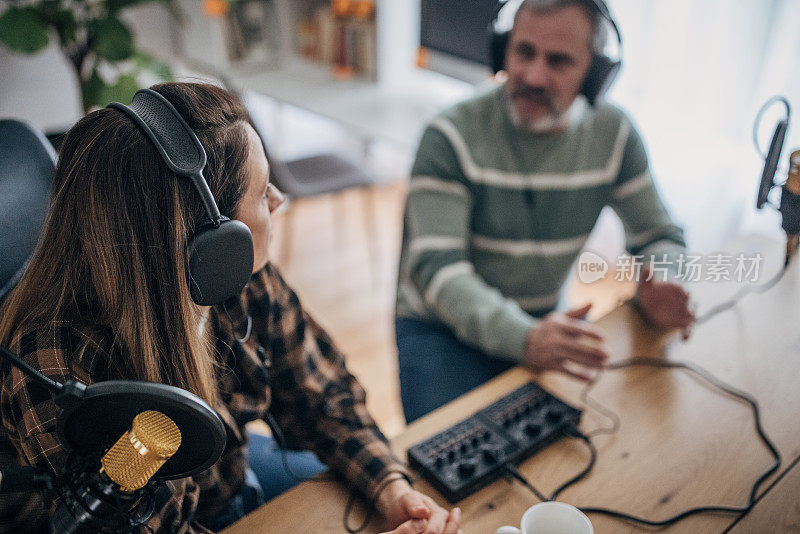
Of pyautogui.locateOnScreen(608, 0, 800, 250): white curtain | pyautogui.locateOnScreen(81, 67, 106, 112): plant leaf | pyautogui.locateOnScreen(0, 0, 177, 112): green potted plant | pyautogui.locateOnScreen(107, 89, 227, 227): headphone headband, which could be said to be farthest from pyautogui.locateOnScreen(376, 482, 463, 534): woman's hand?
pyautogui.locateOnScreen(81, 67, 106, 112): plant leaf

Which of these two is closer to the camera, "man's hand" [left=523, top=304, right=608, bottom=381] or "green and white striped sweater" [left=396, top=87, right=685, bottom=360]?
"man's hand" [left=523, top=304, right=608, bottom=381]

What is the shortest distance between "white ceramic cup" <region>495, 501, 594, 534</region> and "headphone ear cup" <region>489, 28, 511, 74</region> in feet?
2.98

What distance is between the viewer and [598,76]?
1.22 meters

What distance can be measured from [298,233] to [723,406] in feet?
7.30

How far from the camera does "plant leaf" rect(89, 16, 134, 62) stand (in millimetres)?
2225

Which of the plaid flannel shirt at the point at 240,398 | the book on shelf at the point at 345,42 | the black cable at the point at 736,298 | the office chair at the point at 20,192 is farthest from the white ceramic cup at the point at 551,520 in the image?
the book on shelf at the point at 345,42

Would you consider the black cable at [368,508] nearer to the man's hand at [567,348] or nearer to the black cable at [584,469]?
the black cable at [584,469]

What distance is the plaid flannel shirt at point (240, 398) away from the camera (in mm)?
645

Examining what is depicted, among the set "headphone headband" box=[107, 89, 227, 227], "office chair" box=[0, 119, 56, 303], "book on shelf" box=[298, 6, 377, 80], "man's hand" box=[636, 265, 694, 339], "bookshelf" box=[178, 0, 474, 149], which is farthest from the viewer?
"book on shelf" box=[298, 6, 377, 80]

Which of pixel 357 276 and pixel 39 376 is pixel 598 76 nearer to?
pixel 39 376

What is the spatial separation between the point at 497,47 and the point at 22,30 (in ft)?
5.44

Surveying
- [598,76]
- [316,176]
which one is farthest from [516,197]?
[316,176]

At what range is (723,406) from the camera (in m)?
0.95

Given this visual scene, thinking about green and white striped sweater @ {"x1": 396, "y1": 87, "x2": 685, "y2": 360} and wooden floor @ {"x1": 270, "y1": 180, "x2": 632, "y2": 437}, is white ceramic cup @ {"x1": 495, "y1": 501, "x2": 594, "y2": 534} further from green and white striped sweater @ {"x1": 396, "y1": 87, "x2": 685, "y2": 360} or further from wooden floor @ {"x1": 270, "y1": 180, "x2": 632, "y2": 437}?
wooden floor @ {"x1": 270, "y1": 180, "x2": 632, "y2": 437}
